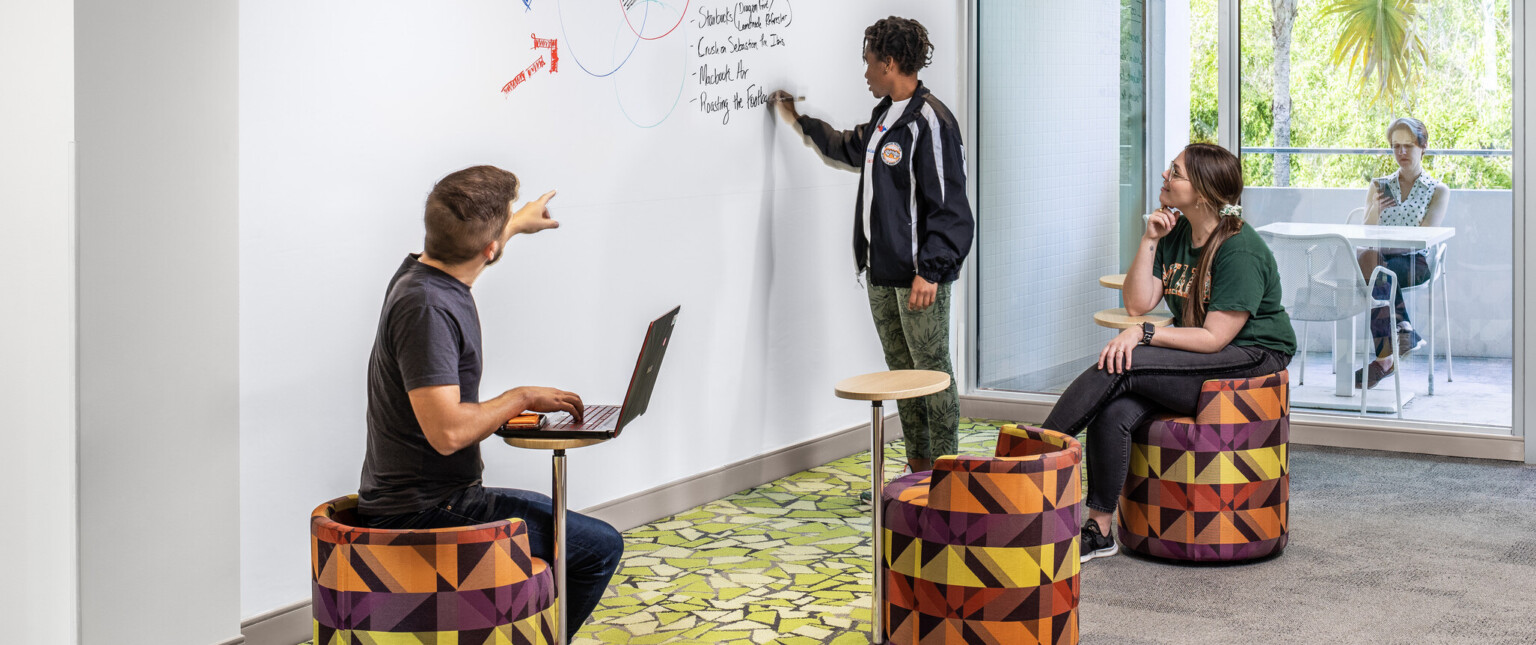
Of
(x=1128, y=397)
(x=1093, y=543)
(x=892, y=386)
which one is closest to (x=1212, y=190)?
(x=1128, y=397)

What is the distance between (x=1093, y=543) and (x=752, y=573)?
3.16ft

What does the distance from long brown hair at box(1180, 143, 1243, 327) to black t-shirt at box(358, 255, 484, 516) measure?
7.29 ft

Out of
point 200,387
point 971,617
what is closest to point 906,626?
point 971,617

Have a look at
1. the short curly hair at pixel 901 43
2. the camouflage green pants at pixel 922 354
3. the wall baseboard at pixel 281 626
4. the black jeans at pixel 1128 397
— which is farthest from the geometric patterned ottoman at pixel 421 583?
the short curly hair at pixel 901 43

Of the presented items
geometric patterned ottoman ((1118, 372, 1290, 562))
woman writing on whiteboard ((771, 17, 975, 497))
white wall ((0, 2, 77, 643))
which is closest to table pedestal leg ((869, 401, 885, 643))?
geometric patterned ottoman ((1118, 372, 1290, 562))

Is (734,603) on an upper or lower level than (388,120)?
lower

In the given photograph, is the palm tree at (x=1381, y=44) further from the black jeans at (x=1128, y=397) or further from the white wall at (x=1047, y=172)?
the black jeans at (x=1128, y=397)

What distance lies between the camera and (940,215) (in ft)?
14.6

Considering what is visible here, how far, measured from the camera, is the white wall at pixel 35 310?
2168 mm

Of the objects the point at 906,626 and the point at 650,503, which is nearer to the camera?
the point at 906,626

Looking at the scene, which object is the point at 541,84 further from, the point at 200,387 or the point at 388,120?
the point at 200,387

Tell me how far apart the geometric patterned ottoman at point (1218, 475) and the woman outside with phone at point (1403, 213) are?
1761 mm

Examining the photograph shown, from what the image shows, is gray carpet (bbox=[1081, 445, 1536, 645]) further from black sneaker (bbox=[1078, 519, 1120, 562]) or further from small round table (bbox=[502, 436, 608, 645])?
small round table (bbox=[502, 436, 608, 645])

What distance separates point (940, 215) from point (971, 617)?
1764 millimetres
